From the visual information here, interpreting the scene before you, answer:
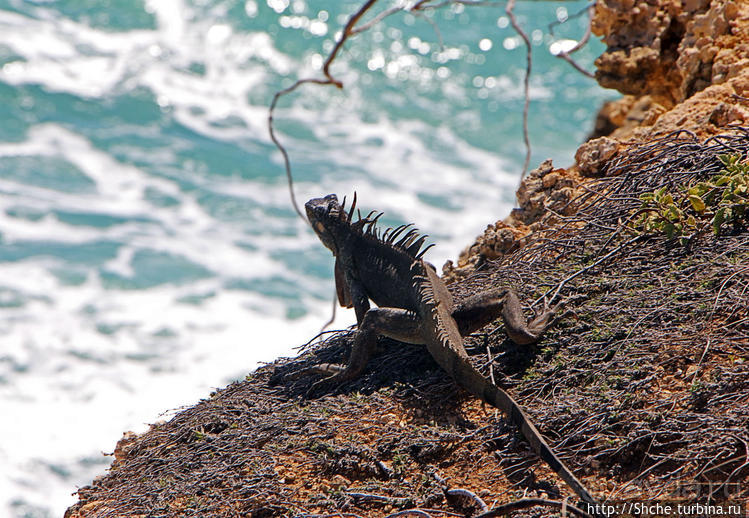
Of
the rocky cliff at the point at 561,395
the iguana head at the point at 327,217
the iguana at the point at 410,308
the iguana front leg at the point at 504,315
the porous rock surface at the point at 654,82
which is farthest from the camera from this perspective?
the porous rock surface at the point at 654,82

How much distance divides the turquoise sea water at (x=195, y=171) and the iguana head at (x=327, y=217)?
19.9ft

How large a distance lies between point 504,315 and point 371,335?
2.85ft

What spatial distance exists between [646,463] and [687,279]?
4.26ft

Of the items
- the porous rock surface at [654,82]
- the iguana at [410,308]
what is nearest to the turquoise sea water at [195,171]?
the iguana at [410,308]

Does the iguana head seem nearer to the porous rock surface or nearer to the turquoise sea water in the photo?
the porous rock surface

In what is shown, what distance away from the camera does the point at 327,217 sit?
18.2 ft

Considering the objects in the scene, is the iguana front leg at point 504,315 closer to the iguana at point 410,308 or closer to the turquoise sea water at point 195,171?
the iguana at point 410,308

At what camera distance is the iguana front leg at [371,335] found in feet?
15.0

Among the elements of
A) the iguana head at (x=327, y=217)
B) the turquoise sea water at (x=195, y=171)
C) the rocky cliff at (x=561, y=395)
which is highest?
the turquoise sea water at (x=195, y=171)

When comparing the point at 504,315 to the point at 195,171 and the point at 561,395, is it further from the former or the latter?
the point at 195,171

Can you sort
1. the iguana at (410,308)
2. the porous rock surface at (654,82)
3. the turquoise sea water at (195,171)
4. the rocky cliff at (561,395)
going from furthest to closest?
the turquoise sea water at (195,171) < the porous rock surface at (654,82) < the iguana at (410,308) < the rocky cliff at (561,395)

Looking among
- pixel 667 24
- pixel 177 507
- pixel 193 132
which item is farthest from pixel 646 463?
pixel 193 132

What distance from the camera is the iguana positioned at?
411 cm

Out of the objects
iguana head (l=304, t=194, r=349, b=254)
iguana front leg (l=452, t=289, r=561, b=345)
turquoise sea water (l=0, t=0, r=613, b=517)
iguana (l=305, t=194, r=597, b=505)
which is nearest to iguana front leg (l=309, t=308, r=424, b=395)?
iguana (l=305, t=194, r=597, b=505)
